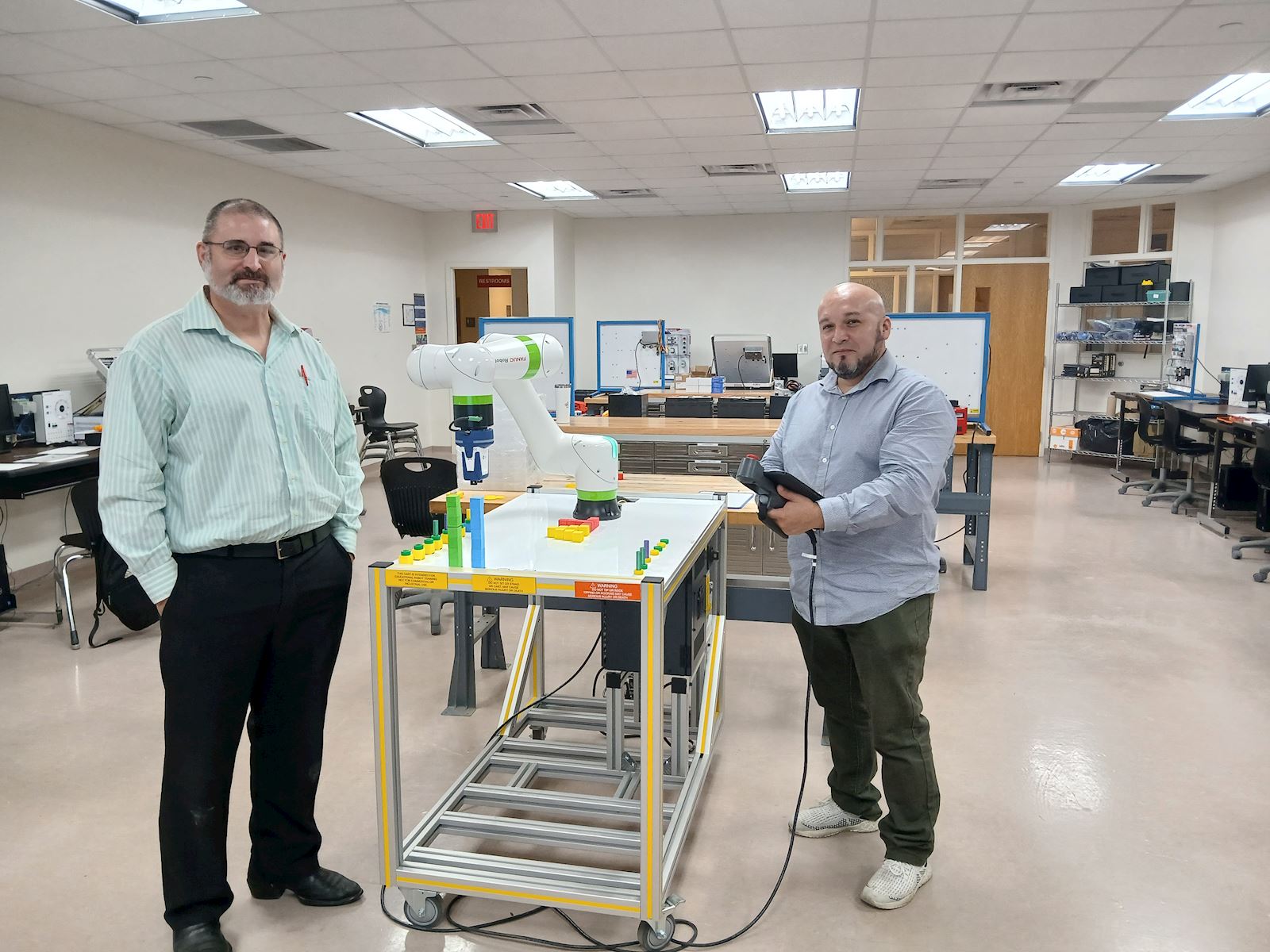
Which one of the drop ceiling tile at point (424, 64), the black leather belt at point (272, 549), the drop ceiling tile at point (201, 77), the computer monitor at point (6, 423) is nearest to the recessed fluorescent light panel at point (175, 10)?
the drop ceiling tile at point (201, 77)

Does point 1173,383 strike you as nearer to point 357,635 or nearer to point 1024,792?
point 1024,792

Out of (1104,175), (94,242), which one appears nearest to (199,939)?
(94,242)

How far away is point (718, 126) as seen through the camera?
20.7ft

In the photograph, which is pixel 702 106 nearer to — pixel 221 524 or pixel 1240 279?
pixel 221 524

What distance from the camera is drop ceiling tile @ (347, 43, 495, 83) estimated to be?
4.67 meters

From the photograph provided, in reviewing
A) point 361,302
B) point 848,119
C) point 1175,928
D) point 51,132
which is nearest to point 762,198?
point 848,119

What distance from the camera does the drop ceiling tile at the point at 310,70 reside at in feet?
15.6

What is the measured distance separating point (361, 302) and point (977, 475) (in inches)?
263

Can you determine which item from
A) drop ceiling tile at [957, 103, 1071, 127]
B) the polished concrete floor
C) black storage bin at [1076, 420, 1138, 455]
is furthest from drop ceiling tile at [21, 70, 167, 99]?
black storage bin at [1076, 420, 1138, 455]

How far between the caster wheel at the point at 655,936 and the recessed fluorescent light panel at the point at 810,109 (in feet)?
16.0

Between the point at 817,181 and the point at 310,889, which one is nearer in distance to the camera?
the point at 310,889

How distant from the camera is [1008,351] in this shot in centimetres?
1062

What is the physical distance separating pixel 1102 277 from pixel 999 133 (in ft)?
12.8

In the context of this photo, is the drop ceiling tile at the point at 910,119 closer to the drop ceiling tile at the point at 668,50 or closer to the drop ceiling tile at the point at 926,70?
the drop ceiling tile at the point at 926,70
